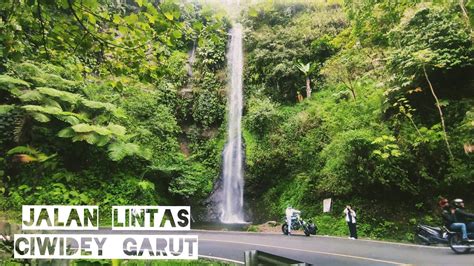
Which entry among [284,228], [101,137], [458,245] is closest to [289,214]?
[284,228]

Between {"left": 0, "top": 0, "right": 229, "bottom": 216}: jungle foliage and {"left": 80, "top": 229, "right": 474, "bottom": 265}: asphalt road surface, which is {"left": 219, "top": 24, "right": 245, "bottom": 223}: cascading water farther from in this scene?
{"left": 80, "top": 229, "right": 474, "bottom": 265}: asphalt road surface

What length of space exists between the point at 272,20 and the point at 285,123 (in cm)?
100

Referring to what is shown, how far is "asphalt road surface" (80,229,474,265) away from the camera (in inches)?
108

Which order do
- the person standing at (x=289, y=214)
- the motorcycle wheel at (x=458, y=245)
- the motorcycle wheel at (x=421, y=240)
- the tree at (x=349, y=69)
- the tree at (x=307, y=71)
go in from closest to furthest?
the motorcycle wheel at (x=458, y=245)
the motorcycle wheel at (x=421, y=240)
the person standing at (x=289, y=214)
the tree at (x=349, y=69)
the tree at (x=307, y=71)

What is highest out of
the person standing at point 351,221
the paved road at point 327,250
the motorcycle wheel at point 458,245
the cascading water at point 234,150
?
the cascading water at point 234,150

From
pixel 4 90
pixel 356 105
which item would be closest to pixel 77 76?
pixel 4 90

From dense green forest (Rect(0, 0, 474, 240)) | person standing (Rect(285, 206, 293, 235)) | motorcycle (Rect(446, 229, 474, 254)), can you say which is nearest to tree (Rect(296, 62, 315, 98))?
dense green forest (Rect(0, 0, 474, 240))

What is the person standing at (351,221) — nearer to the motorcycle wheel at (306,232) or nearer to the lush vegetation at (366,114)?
the lush vegetation at (366,114)

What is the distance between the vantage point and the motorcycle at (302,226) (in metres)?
3.04

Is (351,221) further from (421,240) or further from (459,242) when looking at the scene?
(459,242)

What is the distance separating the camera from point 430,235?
279cm

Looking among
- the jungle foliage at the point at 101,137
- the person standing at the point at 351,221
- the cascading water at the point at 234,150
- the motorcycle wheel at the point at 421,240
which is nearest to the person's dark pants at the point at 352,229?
the person standing at the point at 351,221

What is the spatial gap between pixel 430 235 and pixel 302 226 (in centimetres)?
94

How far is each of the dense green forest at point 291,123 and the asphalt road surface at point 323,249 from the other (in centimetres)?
13
